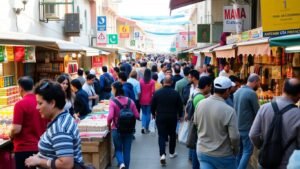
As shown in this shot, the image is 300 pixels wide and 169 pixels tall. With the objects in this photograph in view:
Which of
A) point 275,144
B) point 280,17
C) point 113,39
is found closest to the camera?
point 275,144

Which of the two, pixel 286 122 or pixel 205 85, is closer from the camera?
pixel 286 122

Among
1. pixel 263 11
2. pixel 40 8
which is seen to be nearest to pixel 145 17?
pixel 40 8

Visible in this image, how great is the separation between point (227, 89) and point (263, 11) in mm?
3319

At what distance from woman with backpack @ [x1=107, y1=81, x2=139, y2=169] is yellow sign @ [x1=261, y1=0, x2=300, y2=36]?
2.94m

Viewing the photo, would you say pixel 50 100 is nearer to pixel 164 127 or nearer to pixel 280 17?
pixel 280 17

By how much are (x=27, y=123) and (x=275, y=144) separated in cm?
331

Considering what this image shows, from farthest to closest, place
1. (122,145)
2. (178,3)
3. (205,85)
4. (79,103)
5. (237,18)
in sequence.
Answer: (237,18), (178,3), (79,103), (122,145), (205,85)

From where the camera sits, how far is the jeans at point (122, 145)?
26.9 ft

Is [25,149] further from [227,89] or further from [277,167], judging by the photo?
[277,167]

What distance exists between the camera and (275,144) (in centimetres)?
480

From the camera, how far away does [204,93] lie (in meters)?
7.18

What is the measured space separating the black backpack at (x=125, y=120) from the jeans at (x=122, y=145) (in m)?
0.21

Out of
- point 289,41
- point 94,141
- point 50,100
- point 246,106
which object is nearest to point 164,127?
point 94,141

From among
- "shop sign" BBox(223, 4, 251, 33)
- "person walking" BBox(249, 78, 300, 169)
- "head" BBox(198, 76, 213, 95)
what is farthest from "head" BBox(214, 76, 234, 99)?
"shop sign" BBox(223, 4, 251, 33)
